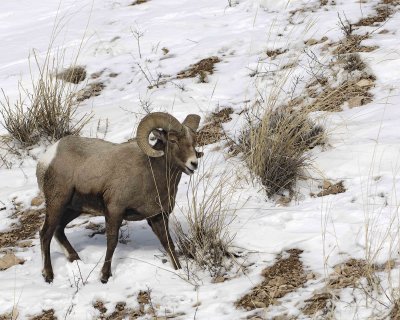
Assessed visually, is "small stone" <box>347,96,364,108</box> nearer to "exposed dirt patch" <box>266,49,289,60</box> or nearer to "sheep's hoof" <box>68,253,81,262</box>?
"exposed dirt patch" <box>266,49,289,60</box>

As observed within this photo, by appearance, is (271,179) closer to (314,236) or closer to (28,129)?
(314,236)

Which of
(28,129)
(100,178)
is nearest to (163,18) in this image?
(28,129)

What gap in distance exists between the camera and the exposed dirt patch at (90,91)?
363 inches

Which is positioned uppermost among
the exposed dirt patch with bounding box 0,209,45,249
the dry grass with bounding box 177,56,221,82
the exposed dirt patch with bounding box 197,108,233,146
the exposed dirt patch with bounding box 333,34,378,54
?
the exposed dirt patch with bounding box 333,34,378,54

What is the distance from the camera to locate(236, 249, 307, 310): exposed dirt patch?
4.89 metres

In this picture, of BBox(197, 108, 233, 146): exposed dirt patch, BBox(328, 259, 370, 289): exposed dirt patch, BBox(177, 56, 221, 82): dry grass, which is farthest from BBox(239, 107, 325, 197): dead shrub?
BBox(177, 56, 221, 82): dry grass

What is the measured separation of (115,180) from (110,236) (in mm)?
429

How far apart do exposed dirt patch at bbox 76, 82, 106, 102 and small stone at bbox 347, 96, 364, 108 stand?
10.6 feet

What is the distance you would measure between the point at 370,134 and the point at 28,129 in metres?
3.66

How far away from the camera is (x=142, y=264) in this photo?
18.7 feet

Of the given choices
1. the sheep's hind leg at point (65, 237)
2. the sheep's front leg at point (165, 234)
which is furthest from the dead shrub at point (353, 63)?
the sheep's hind leg at point (65, 237)

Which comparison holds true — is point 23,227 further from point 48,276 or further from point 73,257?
point 48,276

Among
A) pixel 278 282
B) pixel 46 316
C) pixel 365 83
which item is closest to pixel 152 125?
pixel 278 282

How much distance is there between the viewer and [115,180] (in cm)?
543
